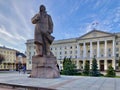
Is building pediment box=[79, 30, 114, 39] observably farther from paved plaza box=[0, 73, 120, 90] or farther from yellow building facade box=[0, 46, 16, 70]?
paved plaza box=[0, 73, 120, 90]

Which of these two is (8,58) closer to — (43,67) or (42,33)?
(42,33)

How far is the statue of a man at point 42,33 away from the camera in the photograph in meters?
12.2

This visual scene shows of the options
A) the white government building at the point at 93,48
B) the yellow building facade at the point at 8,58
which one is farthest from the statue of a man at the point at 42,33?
the yellow building facade at the point at 8,58

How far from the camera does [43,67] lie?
38.9 feet

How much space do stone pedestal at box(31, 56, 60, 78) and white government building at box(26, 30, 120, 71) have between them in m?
62.0

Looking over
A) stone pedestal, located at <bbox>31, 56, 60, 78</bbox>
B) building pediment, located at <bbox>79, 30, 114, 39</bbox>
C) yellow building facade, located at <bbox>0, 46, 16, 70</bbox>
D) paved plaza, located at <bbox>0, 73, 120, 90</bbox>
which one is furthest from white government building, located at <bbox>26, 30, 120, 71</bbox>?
paved plaza, located at <bbox>0, 73, 120, 90</bbox>

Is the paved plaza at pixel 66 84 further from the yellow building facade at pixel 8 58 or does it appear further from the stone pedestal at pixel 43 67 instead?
the yellow building facade at pixel 8 58

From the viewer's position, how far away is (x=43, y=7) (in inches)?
494

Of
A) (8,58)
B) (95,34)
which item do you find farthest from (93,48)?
(8,58)

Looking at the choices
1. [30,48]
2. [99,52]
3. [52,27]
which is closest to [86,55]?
[99,52]

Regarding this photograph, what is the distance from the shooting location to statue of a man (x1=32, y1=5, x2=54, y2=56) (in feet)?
40.0

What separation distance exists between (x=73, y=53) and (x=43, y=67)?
7448 centimetres

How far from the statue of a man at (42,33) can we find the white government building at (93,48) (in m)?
61.9

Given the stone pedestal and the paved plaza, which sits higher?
the stone pedestal
